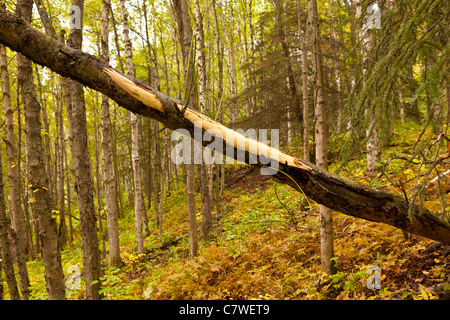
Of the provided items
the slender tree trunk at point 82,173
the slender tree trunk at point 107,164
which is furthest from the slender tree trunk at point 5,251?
the slender tree trunk at point 107,164

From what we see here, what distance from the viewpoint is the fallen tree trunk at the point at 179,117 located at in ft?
6.60

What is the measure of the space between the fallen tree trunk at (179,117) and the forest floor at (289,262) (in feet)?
1.22

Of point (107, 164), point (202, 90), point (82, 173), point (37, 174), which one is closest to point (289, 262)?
point (82, 173)

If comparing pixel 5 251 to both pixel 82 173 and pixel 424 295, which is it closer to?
pixel 82 173

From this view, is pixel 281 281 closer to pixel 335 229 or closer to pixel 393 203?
pixel 335 229

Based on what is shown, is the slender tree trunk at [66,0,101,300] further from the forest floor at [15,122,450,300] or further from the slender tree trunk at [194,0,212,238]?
the slender tree trunk at [194,0,212,238]

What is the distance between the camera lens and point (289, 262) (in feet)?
15.9

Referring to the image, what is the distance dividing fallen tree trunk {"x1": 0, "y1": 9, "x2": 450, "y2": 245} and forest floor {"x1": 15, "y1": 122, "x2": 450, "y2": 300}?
1.22 feet

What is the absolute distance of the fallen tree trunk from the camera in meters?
2.01

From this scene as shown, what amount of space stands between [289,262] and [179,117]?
12.9 ft

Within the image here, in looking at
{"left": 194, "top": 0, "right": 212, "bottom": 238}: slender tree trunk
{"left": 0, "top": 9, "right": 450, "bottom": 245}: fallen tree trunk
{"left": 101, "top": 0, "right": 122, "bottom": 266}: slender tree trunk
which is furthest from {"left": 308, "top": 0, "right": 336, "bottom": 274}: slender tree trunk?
{"left": 101, "top": 0, "right": 122, "bottom": 266}: slender tree trunk

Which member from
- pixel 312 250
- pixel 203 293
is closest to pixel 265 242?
pixel 312 250

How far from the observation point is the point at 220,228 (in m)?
7.81
